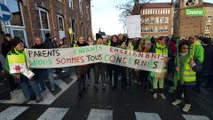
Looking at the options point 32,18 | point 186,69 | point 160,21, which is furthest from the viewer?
point 160,21

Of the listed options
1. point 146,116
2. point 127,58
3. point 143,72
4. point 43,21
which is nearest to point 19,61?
point 127,58

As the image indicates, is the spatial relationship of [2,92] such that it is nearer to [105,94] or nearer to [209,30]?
[105,94]

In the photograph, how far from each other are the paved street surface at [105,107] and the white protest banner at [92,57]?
1021 millimetres

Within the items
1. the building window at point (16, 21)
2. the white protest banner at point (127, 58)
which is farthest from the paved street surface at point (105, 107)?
the building window at point (16, 21)

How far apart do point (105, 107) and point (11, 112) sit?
2.47 metres

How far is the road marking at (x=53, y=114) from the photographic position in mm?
3390

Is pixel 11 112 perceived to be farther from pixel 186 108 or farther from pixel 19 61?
pixel 186 108

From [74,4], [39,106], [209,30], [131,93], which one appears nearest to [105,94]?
[131,93]

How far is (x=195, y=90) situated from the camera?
5.00 metres

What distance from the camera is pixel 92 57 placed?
463cm

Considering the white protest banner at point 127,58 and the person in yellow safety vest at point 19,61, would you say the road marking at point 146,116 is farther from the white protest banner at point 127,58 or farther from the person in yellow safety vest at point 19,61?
the person in yellow safety vest at point 19,61

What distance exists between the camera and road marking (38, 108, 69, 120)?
3.39 metres

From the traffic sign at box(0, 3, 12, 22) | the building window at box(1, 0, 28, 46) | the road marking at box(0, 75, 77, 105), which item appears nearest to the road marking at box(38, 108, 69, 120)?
the road marking at box(0, 75, 77, 105)

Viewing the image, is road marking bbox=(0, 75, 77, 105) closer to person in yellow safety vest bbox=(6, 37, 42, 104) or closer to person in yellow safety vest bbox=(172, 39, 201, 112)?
person in yellow safety vest bbox=(6, 37, 42, 104)
